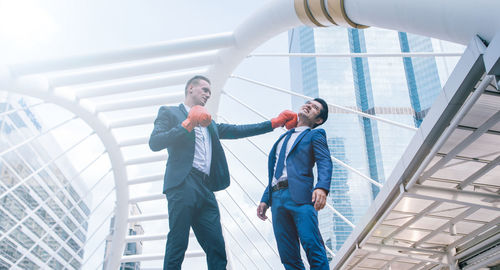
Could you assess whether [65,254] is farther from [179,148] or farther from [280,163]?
[280,163]

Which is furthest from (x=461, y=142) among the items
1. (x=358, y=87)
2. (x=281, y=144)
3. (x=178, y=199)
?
(x=358, y=87)

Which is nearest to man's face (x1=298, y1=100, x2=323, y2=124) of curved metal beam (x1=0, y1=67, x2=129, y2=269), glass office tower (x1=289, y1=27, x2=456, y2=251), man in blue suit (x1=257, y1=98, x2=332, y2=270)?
man in blue suit (x1=257, y1=98, x2=332, y2=270)

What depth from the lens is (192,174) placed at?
3.48 m

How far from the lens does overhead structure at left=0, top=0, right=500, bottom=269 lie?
4004 mm

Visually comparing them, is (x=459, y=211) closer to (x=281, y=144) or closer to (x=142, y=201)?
(x=281, y=144)

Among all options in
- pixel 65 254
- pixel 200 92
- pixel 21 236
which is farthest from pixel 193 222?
pixel 65 254

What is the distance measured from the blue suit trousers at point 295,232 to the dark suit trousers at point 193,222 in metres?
0.44

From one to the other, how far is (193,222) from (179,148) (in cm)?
59

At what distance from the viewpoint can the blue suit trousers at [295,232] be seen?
3.08 m

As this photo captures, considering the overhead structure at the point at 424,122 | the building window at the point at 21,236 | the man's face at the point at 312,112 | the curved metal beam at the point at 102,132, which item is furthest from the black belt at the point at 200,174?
the building window at the point at 21,236

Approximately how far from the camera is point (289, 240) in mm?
3326

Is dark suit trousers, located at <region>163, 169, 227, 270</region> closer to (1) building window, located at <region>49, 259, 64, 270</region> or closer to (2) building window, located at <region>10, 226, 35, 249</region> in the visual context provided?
(2) building window, located at <region>10, 226, 35, 249</region>

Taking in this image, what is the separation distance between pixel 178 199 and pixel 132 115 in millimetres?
8876

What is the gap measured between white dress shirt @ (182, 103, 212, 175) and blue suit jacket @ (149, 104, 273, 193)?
4 centimetres
